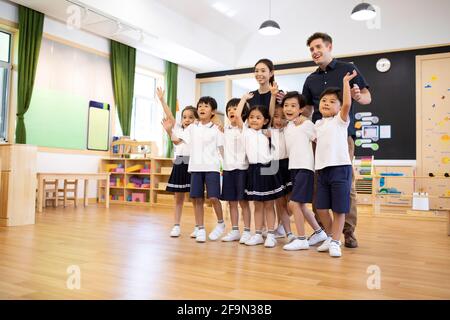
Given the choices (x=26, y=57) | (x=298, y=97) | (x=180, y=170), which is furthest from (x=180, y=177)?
(x=26, y=57)

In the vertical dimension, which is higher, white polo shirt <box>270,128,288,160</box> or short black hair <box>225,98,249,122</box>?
short black hair <box>225,98,249,122</box>

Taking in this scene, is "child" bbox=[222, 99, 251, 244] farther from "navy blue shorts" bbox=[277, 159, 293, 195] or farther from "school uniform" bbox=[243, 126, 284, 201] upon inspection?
"navy blue shorts" bbox=[277, 159, 293, 195]

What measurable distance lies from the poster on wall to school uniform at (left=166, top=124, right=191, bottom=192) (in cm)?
424

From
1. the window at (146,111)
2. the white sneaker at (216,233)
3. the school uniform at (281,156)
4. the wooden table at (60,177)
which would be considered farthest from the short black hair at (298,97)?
the window at (146,111)

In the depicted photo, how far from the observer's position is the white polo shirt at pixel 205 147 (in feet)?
9.84

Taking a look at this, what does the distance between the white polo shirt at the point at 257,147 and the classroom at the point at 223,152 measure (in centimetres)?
1

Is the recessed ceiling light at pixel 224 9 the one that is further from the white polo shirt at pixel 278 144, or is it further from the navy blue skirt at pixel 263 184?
the navy blue skirt at pixel 263 184

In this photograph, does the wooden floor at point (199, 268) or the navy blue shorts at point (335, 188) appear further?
the navy blue shorts at point (335, 188)

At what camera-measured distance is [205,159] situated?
3006mm

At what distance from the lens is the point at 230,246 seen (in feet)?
9.00

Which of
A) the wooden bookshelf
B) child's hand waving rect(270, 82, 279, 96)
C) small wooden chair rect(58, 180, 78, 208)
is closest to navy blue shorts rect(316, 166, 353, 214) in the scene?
child's hand waving rect(270, 82, 279, 96)

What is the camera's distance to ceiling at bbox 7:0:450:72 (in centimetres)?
675
